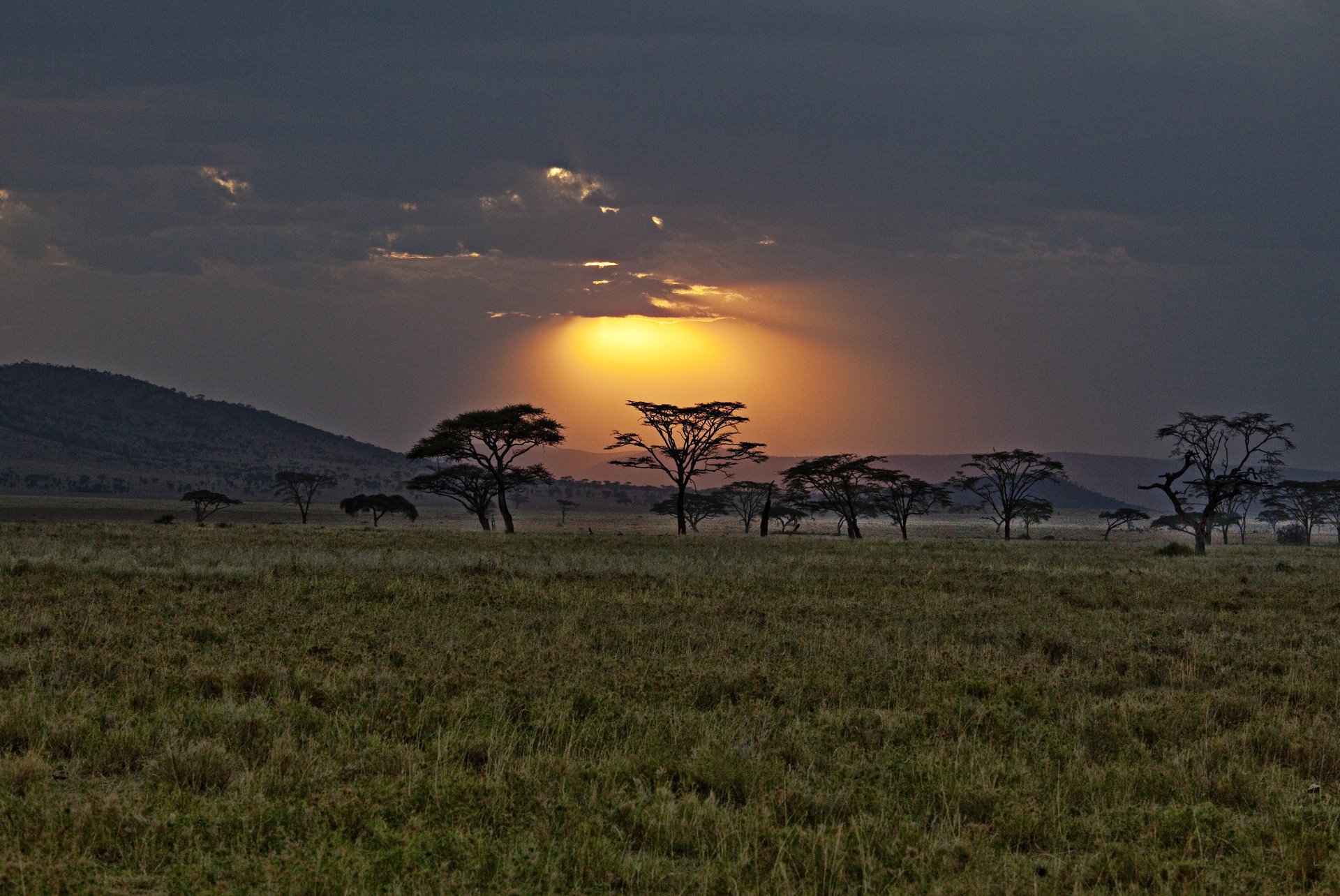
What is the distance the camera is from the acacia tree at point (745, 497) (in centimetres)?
9925

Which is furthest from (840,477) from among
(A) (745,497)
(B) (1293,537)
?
(B) (1293,537)

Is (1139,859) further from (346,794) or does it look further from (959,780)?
(346,794)

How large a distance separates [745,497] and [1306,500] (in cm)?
6372

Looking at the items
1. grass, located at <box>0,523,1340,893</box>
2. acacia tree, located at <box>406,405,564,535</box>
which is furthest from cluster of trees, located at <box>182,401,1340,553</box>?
grass, located at <box>0,523,1340,893</box>

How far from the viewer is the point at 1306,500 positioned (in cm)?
10269

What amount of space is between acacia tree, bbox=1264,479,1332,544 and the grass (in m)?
95.6

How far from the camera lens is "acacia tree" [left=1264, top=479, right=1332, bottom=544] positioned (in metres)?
94.1

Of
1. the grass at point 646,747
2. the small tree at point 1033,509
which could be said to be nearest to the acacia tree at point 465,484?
the small tree at point 1033,509

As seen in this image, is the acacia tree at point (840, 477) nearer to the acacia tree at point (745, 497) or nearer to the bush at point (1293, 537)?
the acacia tree at point (745, 497)

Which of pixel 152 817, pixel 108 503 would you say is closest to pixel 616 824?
pixel 152 817

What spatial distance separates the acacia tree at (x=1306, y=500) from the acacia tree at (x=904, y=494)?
113 ft

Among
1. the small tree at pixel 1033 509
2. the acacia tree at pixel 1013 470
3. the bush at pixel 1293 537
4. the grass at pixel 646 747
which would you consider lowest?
the bush at pixel 1293 537

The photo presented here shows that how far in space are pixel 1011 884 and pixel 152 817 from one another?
5.01 m

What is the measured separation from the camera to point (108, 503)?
419 feet
